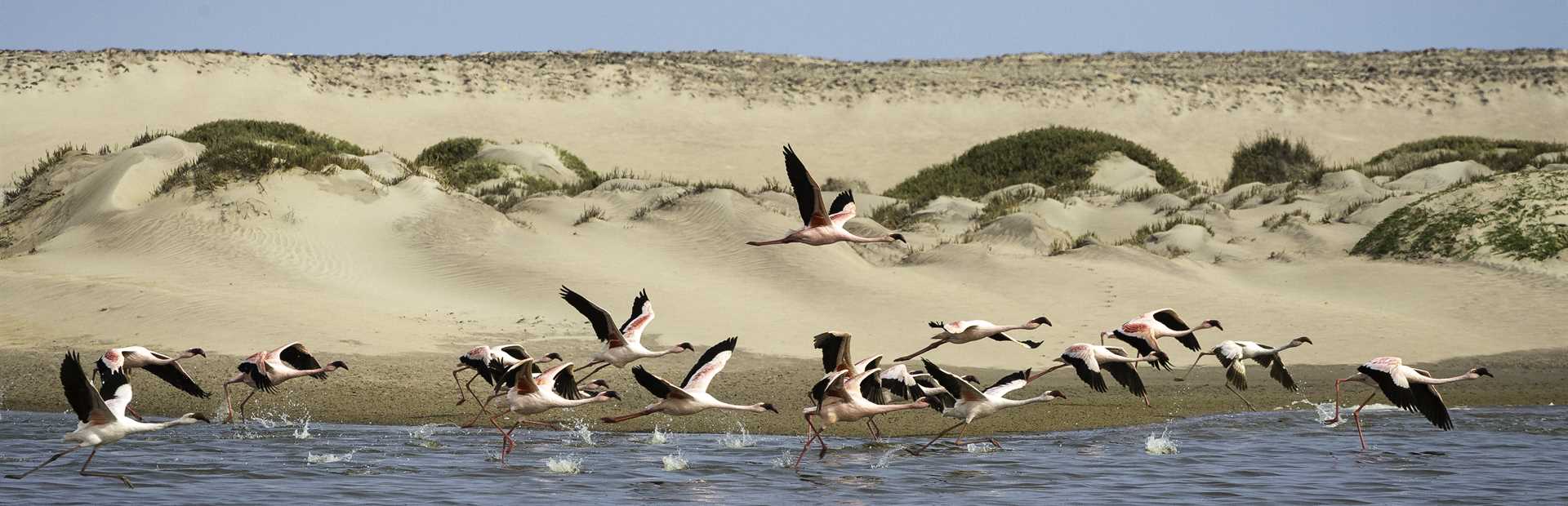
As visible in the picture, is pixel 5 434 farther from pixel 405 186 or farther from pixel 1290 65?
pixel 1290 65

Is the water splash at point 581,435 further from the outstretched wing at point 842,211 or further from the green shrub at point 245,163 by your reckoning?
the green shrub at point 245,163

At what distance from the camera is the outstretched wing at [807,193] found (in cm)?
1171

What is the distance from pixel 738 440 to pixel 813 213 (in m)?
1.94

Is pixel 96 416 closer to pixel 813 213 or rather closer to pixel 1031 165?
pixel 813 213

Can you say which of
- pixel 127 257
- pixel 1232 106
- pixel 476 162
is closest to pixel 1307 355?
pixel 127 257

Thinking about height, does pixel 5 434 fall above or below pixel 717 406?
below

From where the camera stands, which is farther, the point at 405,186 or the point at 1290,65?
the point at 1290,65

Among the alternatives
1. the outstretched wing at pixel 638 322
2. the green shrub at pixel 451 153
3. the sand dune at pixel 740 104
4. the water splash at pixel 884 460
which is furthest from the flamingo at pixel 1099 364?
the sand dune at pixel 740 104

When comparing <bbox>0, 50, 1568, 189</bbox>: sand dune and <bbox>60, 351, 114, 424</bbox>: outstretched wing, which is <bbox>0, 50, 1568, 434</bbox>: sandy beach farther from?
<bbox>0, 50, 1568, 189</bbox>: sand dune

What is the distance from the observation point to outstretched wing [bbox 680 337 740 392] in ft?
37.0

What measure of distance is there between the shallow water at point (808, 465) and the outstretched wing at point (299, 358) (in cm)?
50

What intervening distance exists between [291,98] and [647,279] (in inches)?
1510

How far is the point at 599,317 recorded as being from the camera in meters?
12.3

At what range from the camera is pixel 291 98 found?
54281 mm
